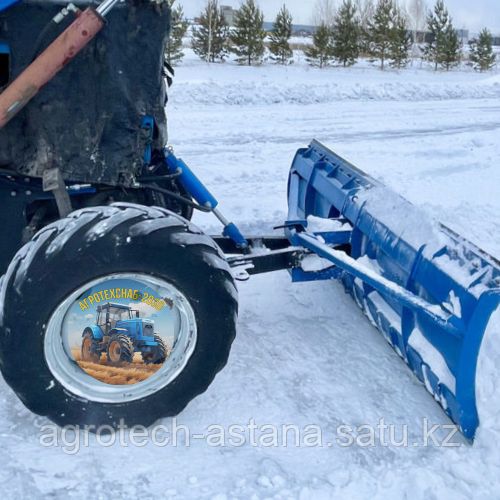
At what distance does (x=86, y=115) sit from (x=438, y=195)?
4472 mm

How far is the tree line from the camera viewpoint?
26094 mm

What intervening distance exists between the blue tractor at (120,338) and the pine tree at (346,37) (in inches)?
1084

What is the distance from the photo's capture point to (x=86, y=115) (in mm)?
2434

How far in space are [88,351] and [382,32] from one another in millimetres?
30252

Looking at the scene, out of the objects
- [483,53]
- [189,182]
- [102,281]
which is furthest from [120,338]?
[483,53]

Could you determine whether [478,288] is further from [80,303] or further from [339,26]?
[339,26]

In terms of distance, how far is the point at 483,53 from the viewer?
31297 millimetres

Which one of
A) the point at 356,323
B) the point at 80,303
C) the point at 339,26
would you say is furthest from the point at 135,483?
the point at 339,26

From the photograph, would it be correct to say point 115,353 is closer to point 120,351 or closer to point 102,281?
point 120,351

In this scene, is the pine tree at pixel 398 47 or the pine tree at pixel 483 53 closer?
the pine tree at pixel 398 47

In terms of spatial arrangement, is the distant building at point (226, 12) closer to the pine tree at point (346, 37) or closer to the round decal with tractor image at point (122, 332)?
the pine tree at point (346, 37)

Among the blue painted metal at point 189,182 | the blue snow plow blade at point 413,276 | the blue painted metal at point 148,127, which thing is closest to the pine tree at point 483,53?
the blue snow plow blade at point 413,276

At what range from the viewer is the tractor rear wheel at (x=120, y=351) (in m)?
2.39

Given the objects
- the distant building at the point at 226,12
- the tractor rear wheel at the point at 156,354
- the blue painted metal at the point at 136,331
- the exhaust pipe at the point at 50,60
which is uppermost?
the distant building at the point at 226,12
